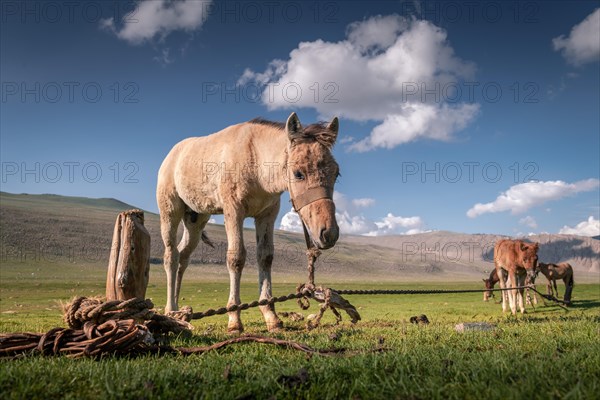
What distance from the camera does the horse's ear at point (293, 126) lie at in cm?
711

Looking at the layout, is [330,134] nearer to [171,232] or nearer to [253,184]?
[253,184]

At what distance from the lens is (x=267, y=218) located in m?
8.81

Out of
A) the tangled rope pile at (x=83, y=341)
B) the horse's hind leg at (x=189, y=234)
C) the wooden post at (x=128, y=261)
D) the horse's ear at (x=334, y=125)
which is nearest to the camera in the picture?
the tangled rope pile at (x=83, y=341)

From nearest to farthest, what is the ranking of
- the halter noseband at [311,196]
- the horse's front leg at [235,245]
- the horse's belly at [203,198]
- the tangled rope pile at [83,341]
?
the tangled rope pile at [83,341] < the halter noseband at [311,196] < the horse's front leg at [235,245] < the horse's belly at [203,198]

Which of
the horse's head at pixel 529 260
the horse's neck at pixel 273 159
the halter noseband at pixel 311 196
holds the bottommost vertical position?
the horse's head at pixel 529 260

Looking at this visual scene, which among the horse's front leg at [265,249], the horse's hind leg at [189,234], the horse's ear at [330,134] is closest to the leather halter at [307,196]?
the horse's ear at [330,134]

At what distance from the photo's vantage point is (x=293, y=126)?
718 centimetres

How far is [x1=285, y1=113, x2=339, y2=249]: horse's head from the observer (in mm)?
6270

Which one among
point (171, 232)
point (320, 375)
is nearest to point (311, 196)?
point (320, 375)

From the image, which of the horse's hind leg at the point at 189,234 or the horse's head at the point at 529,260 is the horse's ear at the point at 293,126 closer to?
the horse's hind leg at the point at 189,234

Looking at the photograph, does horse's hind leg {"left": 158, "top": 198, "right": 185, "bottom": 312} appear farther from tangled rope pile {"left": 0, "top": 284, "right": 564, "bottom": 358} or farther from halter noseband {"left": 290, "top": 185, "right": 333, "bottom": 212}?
tangled rope pile {"left": 0, "top": 284, "right": 564, "bottom": 358}

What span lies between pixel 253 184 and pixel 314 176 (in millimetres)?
1727

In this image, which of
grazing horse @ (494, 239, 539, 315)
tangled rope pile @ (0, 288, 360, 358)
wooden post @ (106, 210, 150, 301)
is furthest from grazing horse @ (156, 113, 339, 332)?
grazing horse @ (494, 239, 539, 315)

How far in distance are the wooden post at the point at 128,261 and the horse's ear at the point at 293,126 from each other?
278 cm
